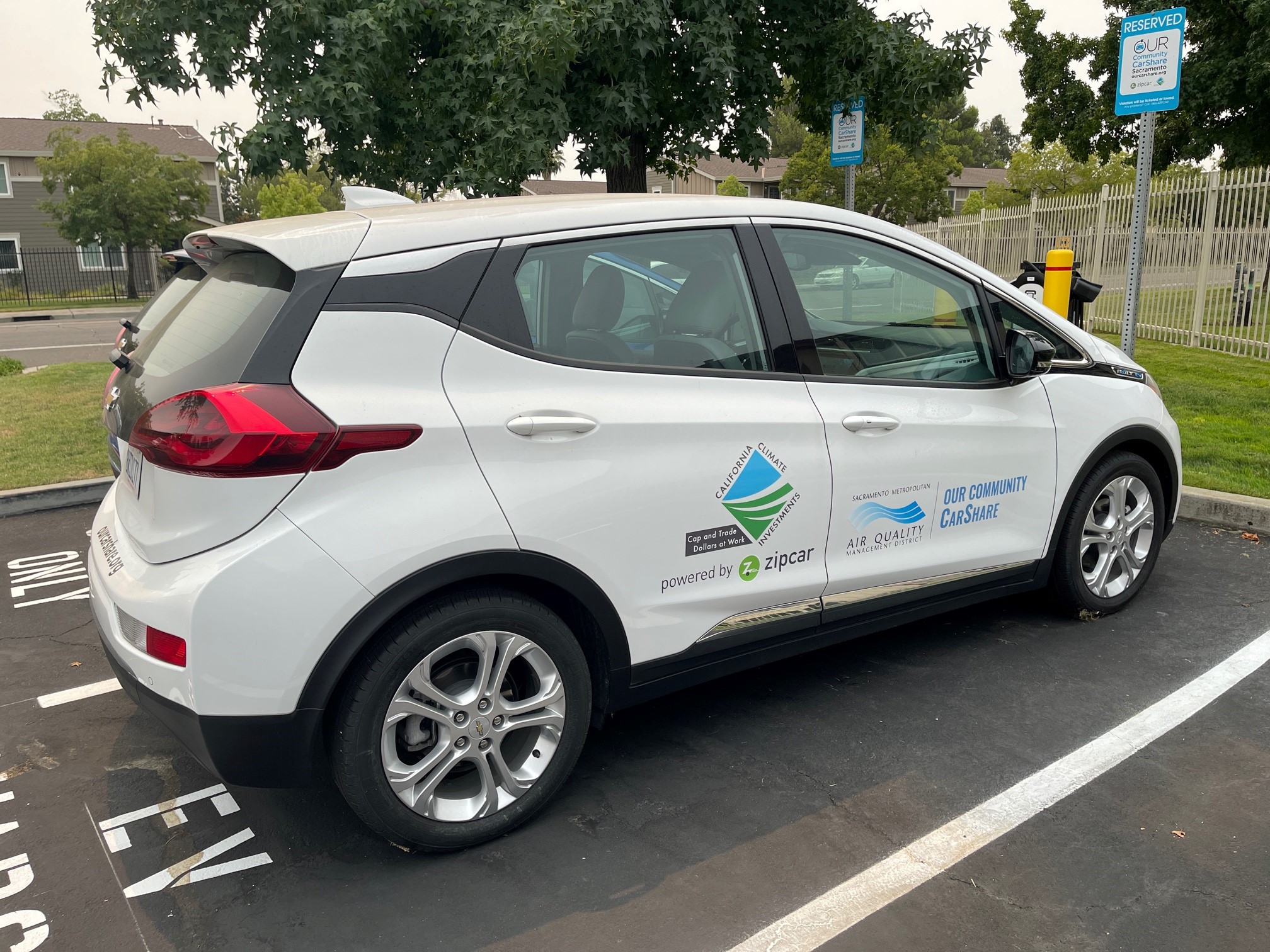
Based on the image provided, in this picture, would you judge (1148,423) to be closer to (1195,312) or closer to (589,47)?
(589,47)

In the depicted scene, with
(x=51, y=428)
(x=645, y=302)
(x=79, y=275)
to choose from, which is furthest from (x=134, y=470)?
(x=79, y=275)

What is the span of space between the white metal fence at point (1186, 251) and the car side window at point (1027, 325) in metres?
8.27

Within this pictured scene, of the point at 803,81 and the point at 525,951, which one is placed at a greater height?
the point at 803,81

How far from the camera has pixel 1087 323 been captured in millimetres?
15188

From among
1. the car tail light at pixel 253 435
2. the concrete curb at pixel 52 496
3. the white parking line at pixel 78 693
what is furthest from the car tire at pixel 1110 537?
the concrete curb at pixel 52 496

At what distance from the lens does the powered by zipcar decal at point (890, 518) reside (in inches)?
137

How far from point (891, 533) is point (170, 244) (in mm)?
40595

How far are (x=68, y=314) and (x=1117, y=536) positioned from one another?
102ft

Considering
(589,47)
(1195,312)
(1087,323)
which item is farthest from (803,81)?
(1087,323)

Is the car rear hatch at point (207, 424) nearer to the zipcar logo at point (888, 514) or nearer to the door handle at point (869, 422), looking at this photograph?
→ the door handle at point (869, 422)

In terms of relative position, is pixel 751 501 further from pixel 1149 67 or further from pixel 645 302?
pixel 1149 67

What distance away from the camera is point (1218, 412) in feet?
27.8

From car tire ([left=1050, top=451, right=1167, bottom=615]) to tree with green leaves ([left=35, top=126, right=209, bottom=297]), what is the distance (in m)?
37.6

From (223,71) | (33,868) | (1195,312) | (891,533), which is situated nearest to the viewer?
(33,868)
